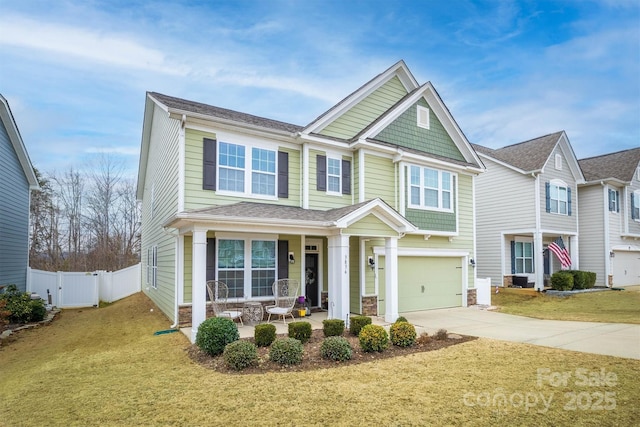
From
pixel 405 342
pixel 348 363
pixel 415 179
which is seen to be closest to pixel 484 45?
pixel 415 179

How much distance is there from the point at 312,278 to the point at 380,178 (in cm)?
415

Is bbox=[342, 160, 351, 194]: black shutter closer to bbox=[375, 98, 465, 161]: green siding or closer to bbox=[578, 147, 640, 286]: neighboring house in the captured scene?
bbox=[375, 98, 465, 161]: green siding

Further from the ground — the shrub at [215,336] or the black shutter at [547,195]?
the black shutter at [547,195]

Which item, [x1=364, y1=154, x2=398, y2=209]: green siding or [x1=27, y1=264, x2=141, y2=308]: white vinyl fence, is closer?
[x1=364, y1=154, x2=398, y2=209]: green siding

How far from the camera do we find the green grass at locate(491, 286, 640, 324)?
12.2 metres

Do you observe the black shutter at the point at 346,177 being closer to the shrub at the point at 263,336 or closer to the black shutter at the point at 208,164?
the black shutter at the point at 208,164

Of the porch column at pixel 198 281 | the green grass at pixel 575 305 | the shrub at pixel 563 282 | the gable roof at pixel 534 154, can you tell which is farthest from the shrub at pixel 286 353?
the gable roof at pixel 534 154

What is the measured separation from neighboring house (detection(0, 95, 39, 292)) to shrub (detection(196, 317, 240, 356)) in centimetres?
1060

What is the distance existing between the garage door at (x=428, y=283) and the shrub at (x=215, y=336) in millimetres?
7423

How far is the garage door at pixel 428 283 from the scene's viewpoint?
1330 centimetres

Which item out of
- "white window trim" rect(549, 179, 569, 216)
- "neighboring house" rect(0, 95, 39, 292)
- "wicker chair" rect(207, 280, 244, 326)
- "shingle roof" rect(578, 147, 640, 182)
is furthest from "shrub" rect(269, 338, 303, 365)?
"shingle roof" rect(578, 147, 640, 182)

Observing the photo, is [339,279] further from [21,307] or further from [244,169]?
[21,307]

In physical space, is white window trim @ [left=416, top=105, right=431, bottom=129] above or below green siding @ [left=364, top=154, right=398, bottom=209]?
above

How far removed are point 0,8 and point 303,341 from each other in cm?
1296
